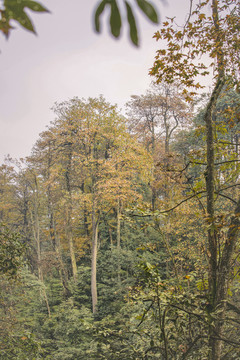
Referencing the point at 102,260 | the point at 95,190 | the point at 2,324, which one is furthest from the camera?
the point at 102,260

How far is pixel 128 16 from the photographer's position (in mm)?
444

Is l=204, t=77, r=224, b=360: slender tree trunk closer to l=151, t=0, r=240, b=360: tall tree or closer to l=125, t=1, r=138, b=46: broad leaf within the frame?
l=151, t=0, r=240, b=360: tall tree

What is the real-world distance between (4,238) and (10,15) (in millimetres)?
5219

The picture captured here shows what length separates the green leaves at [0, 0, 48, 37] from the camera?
1.32ft

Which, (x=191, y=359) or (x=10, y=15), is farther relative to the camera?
(x=191, y=359)

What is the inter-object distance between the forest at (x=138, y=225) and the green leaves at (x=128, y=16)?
165 cm

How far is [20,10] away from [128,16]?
0.19 m

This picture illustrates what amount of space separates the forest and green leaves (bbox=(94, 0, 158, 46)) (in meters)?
1.65

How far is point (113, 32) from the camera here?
45cm

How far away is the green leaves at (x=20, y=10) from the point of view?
401 mm

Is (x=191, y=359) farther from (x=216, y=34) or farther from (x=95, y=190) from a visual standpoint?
(x=95, y=190)

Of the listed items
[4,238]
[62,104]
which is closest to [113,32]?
[4,238]

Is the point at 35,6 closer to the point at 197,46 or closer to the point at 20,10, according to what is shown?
the point at 20,10

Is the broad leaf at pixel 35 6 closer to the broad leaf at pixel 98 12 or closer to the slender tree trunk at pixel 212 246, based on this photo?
the broad leaf at pixel 98 12
